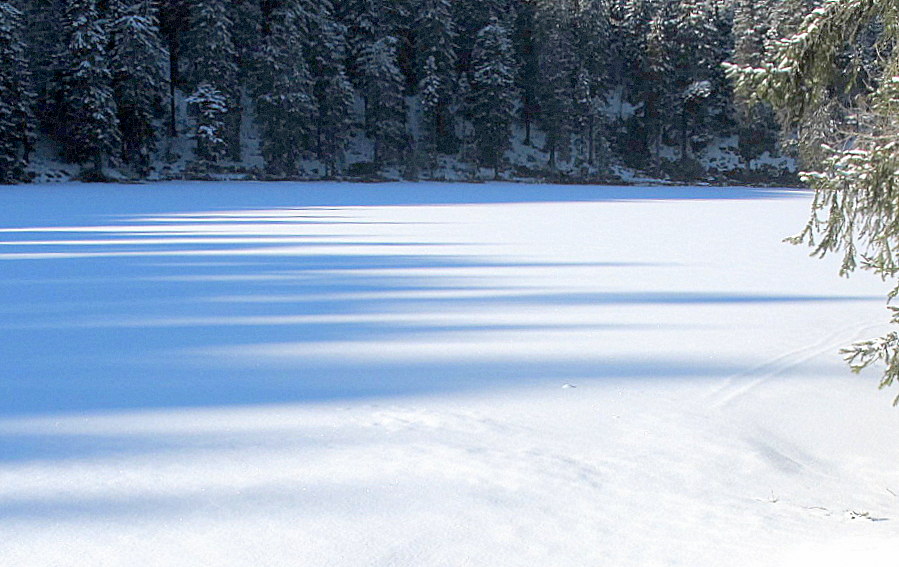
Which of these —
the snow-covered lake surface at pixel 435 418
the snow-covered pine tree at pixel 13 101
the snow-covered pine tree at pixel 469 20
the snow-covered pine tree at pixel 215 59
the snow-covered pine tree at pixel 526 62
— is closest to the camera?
the snow-covered lake surface at pixel 435 418

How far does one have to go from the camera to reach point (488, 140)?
48.4 metres

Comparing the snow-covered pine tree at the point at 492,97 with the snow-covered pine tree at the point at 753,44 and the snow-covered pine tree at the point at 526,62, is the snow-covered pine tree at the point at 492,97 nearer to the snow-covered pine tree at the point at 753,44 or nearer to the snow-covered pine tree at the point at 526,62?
the snow-covered pine tree at the point at 526,62

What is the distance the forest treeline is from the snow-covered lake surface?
32614mm

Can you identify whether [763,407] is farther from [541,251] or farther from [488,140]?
[488,140]

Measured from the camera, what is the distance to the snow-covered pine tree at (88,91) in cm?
3822

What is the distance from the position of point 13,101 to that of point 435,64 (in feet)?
76.7

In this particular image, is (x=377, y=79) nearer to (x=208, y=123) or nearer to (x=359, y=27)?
(x=359, y=27)

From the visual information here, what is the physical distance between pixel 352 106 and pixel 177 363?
42066mm

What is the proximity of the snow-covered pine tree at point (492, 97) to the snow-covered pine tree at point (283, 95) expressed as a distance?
10.2 m

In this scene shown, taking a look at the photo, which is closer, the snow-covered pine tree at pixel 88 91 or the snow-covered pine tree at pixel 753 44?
the snow-covered pine tree at pixel 88 91

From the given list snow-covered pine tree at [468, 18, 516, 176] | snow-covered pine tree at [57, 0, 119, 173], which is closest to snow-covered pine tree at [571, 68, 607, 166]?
snow-covered pine tree at [468, 18, 516, 176]

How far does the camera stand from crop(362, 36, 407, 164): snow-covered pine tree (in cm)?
4616

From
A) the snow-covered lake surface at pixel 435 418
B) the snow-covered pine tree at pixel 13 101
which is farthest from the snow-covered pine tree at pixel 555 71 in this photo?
the snow-covered lake surface at pixel 435 418

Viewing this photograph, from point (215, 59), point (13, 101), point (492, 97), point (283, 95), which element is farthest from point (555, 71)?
point (13, 101)
